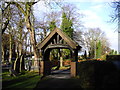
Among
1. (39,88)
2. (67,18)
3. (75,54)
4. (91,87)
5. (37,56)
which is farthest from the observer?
(67,18)

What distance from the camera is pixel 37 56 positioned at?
22156mm

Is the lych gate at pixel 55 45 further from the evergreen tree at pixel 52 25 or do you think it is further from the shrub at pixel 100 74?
the evergreen tree at pixel 52 25

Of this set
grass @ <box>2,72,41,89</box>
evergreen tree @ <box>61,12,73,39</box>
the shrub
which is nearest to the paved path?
grass @ <box>2,72,41,89</box>

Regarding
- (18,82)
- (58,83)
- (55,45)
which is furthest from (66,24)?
(18,82)

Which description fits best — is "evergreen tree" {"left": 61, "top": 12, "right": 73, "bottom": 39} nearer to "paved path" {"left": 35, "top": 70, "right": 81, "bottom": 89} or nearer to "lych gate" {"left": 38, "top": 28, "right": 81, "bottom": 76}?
"lych gate" {"left": 38, "top": 28, "right": 81, "bottom": 76}

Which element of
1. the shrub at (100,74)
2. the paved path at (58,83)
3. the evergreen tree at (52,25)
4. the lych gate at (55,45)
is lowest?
the paved path at (58,83)

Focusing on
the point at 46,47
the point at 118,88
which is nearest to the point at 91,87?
the point at 118,88

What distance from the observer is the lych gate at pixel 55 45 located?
1516 centimetres

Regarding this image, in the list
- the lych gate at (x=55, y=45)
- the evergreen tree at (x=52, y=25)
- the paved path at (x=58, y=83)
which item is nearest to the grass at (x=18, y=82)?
the paved path at (x=58, y=83)

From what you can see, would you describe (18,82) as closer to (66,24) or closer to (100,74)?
(100,74)

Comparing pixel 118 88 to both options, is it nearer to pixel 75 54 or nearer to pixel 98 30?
pixel 75 54

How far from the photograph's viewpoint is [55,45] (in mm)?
15773

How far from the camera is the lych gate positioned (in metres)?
15.2

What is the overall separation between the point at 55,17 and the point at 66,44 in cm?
2803
